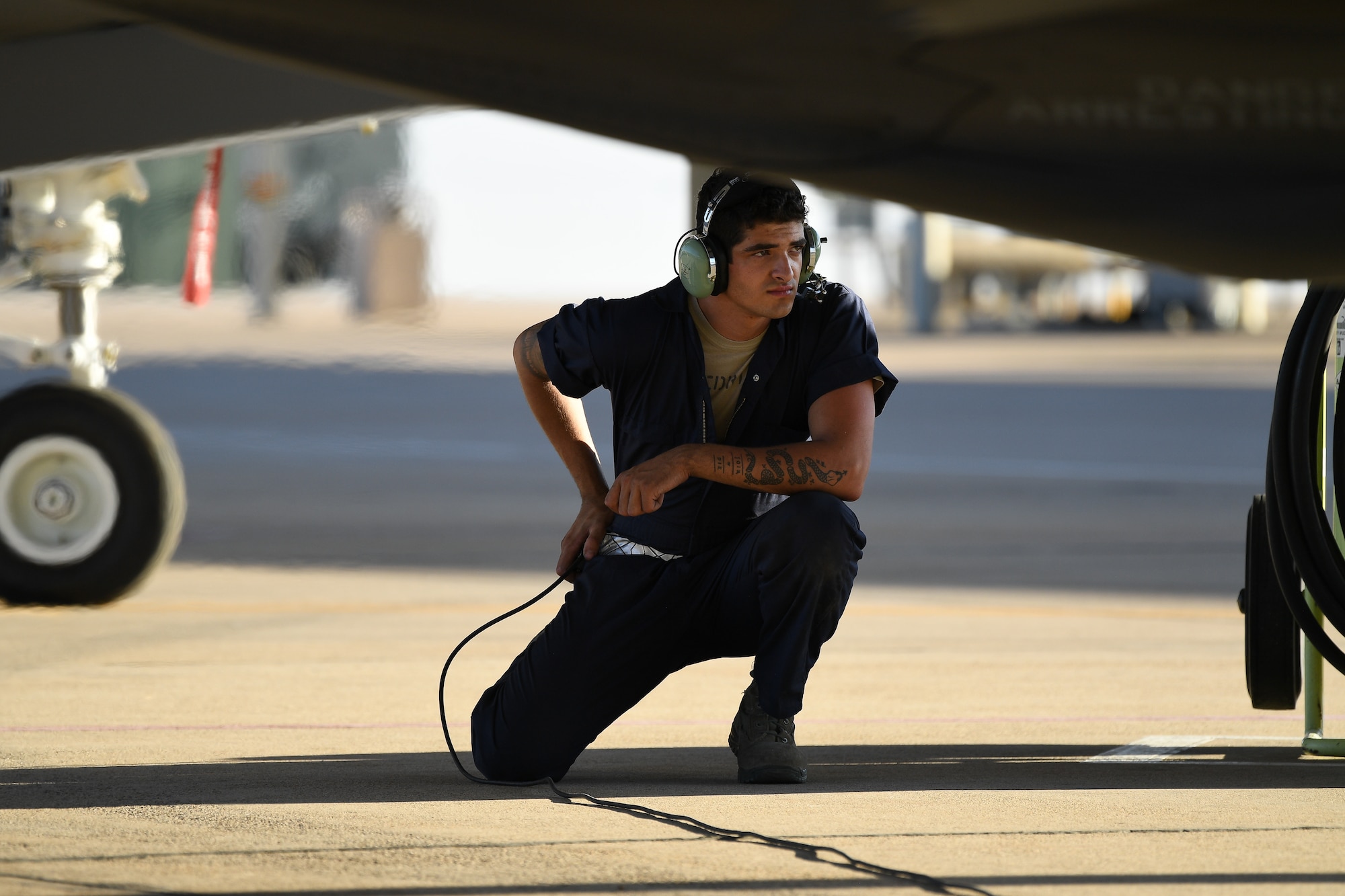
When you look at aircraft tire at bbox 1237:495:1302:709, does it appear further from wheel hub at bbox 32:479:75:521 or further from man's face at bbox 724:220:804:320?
wheel hub at bbox 32:479:75:521

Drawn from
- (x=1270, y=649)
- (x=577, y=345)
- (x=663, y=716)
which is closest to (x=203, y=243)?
(x=663, y=716)

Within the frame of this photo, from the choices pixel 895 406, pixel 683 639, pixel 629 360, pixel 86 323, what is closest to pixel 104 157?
pixel 629 360

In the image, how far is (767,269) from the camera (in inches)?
126

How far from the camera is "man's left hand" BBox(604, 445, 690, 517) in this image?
122 inches

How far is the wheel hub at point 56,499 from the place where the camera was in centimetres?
569

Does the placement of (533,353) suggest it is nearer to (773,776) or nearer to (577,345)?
(577,345)

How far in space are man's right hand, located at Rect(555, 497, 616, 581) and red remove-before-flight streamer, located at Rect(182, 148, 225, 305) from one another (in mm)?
2720

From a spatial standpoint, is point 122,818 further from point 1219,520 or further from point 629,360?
point 1219,520

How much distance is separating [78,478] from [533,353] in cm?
290

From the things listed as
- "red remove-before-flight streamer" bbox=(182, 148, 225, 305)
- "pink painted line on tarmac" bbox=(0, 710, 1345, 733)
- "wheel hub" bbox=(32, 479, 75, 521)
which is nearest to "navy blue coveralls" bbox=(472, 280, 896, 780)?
"pink painted line on tarmac" bbox=(0, 710, 1345, 733)

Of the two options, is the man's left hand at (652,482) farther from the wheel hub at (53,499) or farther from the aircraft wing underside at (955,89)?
the wheel hub at (53,499)

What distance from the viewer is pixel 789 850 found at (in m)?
2.63

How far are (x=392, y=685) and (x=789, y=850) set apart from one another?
6.84 feet

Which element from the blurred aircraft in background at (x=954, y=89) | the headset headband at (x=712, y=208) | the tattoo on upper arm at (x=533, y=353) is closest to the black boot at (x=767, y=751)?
the tattoo on upper arm at (x=533, y=353)
